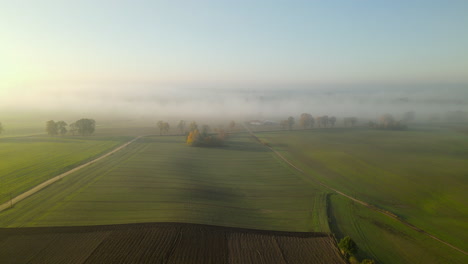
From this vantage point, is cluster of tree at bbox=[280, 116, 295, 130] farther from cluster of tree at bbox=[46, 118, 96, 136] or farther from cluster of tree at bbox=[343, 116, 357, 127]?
cluster of tree at bbox=[46, 118, 96, 136]

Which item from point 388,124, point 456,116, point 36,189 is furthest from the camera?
point 456,116

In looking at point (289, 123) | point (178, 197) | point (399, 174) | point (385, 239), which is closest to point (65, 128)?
point (178, 197)

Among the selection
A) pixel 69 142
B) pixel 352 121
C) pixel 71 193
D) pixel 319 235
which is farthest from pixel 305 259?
pixel 352 121

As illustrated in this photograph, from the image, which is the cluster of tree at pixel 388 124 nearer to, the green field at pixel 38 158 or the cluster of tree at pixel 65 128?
the green field at pixel 38 158

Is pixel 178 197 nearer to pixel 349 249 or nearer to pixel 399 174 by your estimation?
pixel 349 249

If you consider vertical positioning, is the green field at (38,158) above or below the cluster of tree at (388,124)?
below

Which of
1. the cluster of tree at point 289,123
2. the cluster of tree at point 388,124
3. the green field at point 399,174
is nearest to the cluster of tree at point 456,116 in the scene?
the cluster of tree at point 388,124
